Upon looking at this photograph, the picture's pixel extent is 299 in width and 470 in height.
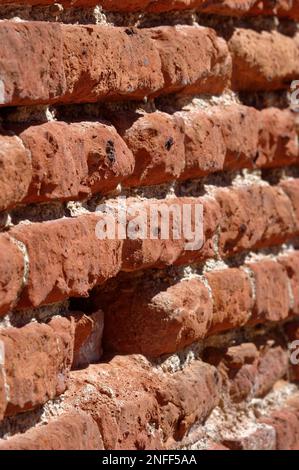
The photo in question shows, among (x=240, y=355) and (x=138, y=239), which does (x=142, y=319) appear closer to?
(x=138, y=239)

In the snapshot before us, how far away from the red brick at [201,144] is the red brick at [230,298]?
23 centimetres

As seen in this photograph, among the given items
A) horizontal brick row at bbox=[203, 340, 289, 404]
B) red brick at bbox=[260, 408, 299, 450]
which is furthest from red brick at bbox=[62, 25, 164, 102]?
red brick at bbox=[260, 408, 299, 450]

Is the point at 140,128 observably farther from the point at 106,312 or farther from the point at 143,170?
the point at 106,312

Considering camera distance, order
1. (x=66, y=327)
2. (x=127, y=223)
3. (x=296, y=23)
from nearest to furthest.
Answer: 1. (x=66, y=327)
2. (x=127, y=223)
3. (x=296, y=23)

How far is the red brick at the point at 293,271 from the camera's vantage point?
2975 mm

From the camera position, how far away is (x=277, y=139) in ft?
9.69

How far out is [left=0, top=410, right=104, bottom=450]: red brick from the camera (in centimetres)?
192

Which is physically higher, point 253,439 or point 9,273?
point 9,273

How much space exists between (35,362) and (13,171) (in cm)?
30

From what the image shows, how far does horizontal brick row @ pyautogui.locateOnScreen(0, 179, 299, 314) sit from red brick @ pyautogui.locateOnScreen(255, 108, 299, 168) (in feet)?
0.20

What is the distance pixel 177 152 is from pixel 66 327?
51 centimetres

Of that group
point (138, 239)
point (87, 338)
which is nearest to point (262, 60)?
point (138, 239)

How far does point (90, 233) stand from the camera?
2.12m

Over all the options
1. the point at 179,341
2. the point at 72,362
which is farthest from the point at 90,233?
the point at 179,341
